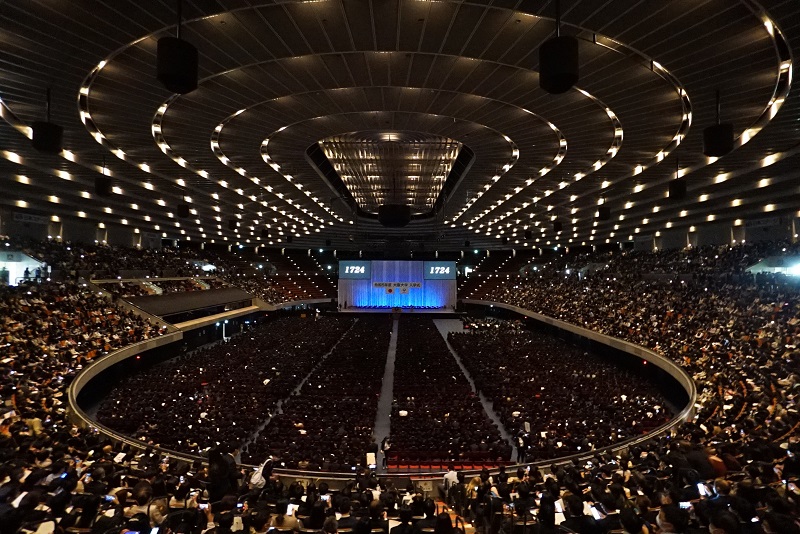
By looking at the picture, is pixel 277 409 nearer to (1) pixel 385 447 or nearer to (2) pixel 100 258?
(1) pixel 385 447

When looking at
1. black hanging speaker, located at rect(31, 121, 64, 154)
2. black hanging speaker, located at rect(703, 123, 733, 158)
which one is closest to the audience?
black hanging speaker, located at rect(703, 123, 733, 158)

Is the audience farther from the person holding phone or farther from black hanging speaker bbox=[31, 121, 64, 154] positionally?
black hanging speaker bbox=[31, 121, 64, 154]

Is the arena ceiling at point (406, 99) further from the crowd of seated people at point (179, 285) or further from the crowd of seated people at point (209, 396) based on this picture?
the crowd of seated people at point (179, 285)

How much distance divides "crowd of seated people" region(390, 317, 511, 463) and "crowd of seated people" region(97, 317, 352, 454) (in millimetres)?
4913

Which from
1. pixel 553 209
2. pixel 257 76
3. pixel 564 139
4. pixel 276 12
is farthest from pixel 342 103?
pixel 553 209

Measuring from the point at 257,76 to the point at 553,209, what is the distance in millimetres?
24832

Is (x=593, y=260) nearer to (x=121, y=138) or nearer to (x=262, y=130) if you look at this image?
(x=262, y=130)

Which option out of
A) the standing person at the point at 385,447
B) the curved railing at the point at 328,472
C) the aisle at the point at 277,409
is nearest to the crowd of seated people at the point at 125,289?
the curved railing at the point at 328,472

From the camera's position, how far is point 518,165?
66.4 ft

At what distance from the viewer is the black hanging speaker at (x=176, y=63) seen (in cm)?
578

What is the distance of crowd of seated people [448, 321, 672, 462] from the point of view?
13156 millimetres

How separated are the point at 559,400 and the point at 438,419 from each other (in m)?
5.01

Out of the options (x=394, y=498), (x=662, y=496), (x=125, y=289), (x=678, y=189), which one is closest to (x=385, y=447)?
(x=394, y=498)

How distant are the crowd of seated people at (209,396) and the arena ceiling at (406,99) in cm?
957
